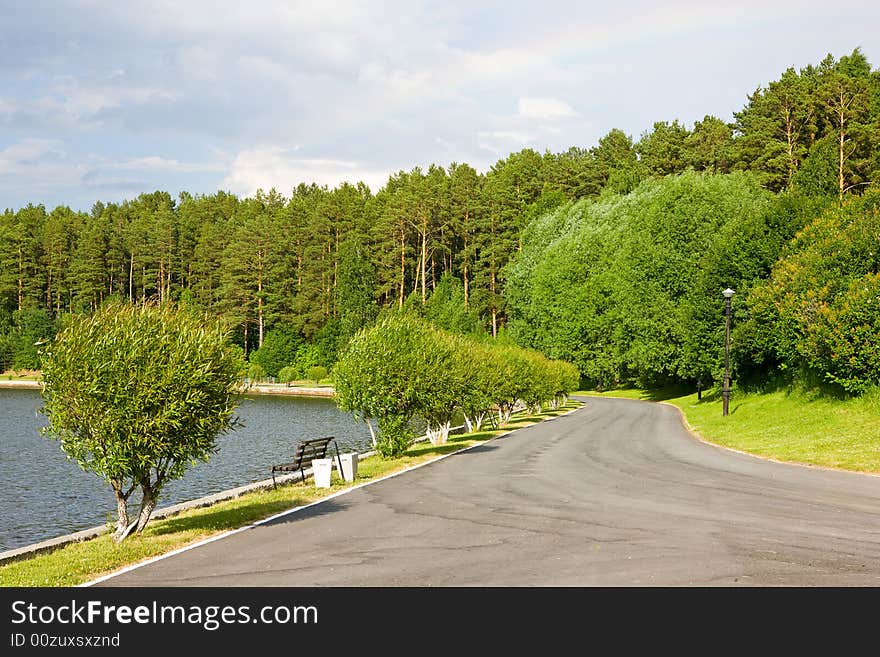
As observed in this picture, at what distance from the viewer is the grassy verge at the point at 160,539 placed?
10.6 meters

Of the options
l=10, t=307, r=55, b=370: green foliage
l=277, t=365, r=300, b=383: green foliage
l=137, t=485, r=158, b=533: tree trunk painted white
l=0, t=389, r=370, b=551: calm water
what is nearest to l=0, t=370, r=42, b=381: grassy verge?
l=10, t=307, r=55, b=370: green foliage

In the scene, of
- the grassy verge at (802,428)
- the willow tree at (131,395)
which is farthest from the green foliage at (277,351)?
the willow tree at (131,395)

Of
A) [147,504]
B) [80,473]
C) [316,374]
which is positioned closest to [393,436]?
[80,473]

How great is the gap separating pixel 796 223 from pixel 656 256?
704 inches

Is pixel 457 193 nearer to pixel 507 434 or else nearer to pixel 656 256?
pixel 656 256

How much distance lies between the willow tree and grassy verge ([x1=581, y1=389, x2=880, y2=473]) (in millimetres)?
17895

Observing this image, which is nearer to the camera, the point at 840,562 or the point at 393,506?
the point at 840,562

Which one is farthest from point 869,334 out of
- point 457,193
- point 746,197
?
point 457,193

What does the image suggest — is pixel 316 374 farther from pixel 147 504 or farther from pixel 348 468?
pixel 147 504

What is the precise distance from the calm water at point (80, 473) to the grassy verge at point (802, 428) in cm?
1708

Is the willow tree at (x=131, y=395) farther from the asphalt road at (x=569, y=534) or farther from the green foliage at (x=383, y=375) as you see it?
the green foliage at (x=383, y=375)
